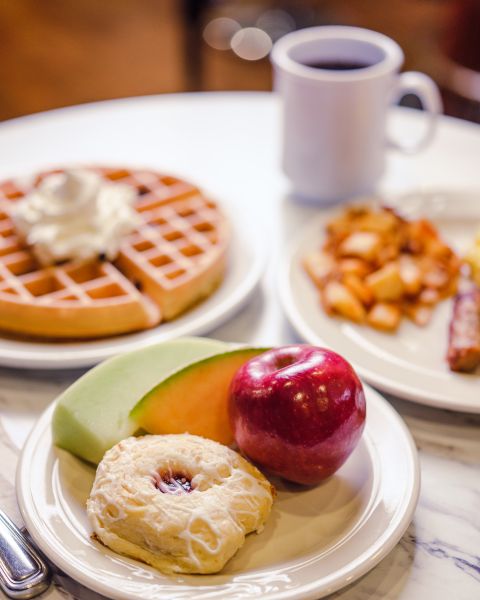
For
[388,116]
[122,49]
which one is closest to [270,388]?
[388,116]

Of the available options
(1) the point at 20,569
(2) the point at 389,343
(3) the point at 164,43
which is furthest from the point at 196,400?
(3) the point at 164,43

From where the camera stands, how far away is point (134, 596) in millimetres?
859

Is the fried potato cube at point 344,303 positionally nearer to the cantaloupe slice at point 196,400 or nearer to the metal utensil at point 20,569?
the cantaloupe slice at point 196,400

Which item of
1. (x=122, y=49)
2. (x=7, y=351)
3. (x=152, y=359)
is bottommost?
(x=122, y=49)

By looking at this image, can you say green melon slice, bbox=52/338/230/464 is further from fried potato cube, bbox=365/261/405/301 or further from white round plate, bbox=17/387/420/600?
fried potato cube, bbox=365/261/405/301

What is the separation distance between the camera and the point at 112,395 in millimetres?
1091

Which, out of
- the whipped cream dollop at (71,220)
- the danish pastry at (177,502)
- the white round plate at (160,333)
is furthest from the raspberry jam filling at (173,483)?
the whipped cream dollop at (71,220)

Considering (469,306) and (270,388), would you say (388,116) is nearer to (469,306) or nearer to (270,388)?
(469,306)

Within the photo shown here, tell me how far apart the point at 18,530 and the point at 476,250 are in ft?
3.05

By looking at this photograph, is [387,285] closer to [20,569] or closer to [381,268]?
[381,268]

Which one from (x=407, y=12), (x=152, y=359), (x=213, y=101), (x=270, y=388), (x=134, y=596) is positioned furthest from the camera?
(x=407, y=12)

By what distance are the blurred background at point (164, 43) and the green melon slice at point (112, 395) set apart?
10.2 feet

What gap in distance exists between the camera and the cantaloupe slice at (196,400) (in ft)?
3.49

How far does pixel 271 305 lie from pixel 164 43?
351 cm
